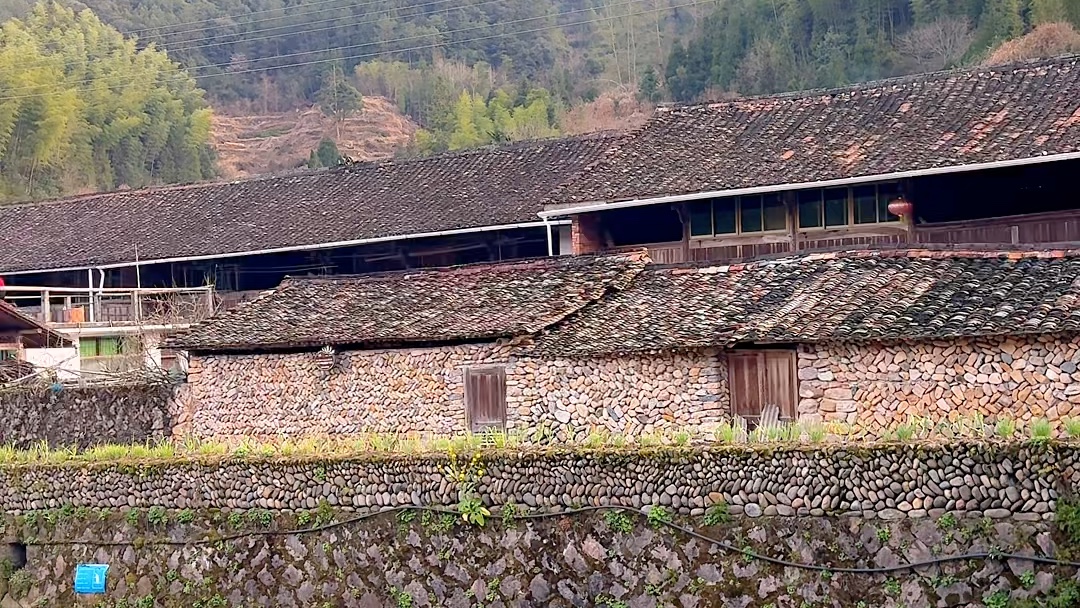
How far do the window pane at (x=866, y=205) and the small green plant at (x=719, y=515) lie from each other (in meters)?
10.8

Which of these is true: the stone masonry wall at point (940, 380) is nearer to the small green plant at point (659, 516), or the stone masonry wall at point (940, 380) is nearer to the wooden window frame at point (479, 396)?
the wooden window frame at point (479, 396)

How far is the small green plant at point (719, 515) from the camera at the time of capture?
11961 millimetres

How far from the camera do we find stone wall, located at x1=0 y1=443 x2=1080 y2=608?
10820 mm

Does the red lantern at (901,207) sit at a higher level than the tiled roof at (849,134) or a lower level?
lower

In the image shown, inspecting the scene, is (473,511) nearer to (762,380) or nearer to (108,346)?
(762,380)

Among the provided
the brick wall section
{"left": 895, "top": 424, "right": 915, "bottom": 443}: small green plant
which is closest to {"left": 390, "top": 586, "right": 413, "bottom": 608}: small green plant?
{"left": 895, "top": 424, "right": 915, "bottom": 443}: small green plant

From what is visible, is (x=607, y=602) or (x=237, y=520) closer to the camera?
(x=607, y=602)

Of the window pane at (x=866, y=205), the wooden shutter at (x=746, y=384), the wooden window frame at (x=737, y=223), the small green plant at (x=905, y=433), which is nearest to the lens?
the small green plant at (x=905, y=433)

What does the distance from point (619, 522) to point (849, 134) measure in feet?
39.7

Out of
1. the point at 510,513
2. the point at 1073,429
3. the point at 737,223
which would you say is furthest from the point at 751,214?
the point at 1073,429

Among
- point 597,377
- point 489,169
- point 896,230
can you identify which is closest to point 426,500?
point 597,377

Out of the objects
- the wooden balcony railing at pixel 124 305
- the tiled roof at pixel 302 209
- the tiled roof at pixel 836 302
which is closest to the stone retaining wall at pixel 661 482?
the tiled roof at pixel 836 302

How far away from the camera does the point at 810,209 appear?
2209cm

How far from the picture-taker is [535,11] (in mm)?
96438
